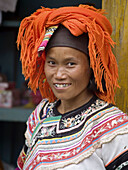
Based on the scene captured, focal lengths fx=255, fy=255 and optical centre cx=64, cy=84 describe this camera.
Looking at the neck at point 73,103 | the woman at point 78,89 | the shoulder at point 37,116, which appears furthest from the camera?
the shoulder at point 37,116

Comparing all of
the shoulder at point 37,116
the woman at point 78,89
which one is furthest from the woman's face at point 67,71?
the shoulder at point 37,116

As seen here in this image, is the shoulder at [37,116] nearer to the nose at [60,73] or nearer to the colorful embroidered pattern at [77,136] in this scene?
the colorful embroidered pattern at [77,136]

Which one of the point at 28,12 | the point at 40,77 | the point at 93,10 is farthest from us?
the point at 28,12

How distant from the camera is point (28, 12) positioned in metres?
1.38

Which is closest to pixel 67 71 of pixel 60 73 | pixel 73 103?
pixel 60 73

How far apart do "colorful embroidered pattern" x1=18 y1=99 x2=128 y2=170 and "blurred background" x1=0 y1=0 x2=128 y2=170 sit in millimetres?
274

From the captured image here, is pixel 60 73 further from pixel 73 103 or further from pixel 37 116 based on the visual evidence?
pixel 37 116

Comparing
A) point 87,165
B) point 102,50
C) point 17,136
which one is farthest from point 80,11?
point 17,136

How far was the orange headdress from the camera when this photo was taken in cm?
84

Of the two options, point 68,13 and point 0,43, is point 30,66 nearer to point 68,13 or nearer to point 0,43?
point 68,13

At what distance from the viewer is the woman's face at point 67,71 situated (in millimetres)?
852

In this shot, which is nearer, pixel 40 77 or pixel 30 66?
pixel 30 66

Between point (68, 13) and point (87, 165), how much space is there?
502 millimetres

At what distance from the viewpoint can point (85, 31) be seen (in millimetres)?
844
